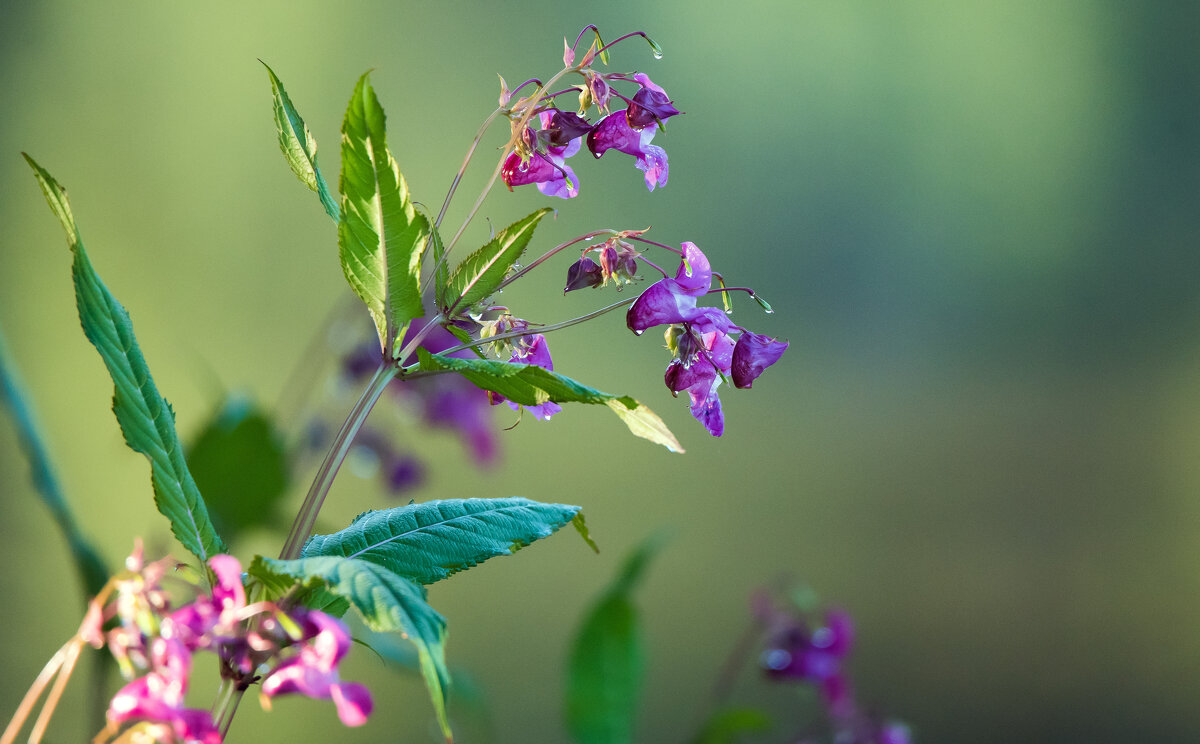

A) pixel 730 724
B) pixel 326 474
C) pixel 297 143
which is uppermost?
pixel 297 143

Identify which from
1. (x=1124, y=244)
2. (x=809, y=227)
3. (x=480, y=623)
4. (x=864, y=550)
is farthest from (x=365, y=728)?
(x=1124, y=244)

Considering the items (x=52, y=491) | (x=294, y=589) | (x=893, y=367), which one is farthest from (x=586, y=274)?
(x=893, y=367)

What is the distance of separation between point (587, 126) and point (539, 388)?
121 millimetres

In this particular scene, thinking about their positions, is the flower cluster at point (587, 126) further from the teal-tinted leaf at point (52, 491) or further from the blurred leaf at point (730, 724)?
the blurred leaf at point (730, 724)

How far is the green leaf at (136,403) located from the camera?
33 centimetres

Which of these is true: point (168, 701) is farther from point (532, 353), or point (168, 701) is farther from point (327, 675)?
point (532, 353)

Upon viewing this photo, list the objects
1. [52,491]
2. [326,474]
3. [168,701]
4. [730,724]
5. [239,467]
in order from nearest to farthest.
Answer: [168,701] < [326,474] < [52,491] < [239,467] < [730,724]

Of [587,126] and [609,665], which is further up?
[587,126]

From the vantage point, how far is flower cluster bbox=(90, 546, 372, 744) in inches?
9.7

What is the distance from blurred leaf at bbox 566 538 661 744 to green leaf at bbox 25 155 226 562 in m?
0.67

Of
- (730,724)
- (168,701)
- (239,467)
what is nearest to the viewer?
(168,701)

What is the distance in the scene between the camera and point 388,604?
28cm

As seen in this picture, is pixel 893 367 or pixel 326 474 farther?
pixel 893 367

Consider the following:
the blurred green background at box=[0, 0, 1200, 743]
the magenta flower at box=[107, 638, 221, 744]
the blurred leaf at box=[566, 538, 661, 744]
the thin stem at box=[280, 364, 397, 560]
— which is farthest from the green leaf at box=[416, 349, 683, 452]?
the blurred green background at box=[0, 0, 1200, 743]
